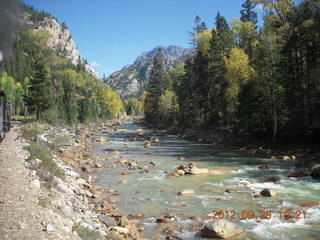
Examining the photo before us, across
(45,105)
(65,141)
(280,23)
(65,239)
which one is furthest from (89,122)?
(65,239)

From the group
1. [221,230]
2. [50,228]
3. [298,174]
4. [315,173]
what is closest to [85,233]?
[50,228]

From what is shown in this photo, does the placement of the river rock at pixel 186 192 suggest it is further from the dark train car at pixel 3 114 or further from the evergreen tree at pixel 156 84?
the evergreen tree at pixel 156 84

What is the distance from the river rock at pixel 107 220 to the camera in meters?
9.99

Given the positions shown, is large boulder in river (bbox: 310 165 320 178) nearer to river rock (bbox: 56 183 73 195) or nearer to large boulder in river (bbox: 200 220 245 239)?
large boulder in river (bbox: 200 220 245 239)

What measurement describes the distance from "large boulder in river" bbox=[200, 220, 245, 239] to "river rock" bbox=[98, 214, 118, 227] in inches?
120

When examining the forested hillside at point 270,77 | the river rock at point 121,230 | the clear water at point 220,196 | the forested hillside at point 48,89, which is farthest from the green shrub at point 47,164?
the forested hillside at point 270,77

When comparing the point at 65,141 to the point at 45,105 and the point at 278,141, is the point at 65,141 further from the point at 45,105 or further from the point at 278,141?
the point at 278,141

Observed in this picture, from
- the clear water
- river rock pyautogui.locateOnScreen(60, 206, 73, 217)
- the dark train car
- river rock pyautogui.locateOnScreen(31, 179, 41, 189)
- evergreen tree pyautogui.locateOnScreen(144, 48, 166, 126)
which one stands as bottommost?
the clear water

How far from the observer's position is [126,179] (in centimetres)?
1834

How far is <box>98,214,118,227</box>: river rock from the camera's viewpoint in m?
9.99

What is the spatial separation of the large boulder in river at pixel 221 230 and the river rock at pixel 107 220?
3.06 metres

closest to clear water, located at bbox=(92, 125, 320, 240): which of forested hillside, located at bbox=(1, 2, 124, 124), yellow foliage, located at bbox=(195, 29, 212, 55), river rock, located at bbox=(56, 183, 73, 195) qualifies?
river rock, located at bbox=(56, 183, 73, 195)

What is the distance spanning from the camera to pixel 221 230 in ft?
31.0

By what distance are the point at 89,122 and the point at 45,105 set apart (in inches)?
1190
